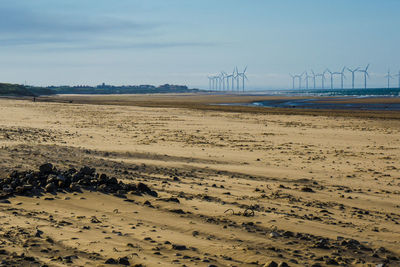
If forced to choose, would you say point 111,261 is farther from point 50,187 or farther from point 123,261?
point 50,187

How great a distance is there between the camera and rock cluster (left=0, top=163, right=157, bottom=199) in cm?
882

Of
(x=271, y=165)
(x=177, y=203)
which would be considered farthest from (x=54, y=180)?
(x=271, y=165)

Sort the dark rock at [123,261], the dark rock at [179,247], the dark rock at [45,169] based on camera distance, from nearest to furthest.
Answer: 1. the dark rock at [123,261]
2. the dark rock at [179,247]
3. the dark rock at [45,169]

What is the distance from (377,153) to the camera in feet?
53.6

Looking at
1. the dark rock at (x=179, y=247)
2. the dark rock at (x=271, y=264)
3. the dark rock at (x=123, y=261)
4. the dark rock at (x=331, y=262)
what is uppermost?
the dark rock at (x=123, y=261)

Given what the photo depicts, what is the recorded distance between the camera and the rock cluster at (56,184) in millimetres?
8820

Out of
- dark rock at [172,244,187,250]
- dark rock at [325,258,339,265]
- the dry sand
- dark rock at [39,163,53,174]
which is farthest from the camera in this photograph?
dark rock at [39,163,53,174]

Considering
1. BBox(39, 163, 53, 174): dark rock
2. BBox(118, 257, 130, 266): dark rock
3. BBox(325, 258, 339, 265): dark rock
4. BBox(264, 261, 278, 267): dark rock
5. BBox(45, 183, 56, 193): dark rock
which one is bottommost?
Result: BBox(325, 258, 339, 265): dark rock

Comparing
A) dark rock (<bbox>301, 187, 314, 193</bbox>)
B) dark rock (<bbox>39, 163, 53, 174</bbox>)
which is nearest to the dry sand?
dark rock (<bbox>301, 187, 314, 193</bbox>)

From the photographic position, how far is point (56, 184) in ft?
30.1

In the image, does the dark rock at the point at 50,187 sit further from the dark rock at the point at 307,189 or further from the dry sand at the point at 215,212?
the dark rock at the point at 307,189

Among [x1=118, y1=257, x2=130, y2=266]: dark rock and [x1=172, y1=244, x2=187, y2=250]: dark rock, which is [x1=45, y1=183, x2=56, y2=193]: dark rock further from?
[x1=118, y1=257, x2=130, y2=266]: dark rock

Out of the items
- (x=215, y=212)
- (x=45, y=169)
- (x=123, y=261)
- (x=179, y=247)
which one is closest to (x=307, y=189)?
(x=215, y=212)

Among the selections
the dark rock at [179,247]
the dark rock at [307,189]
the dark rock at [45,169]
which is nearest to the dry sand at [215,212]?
the dark rock at [179,247]
